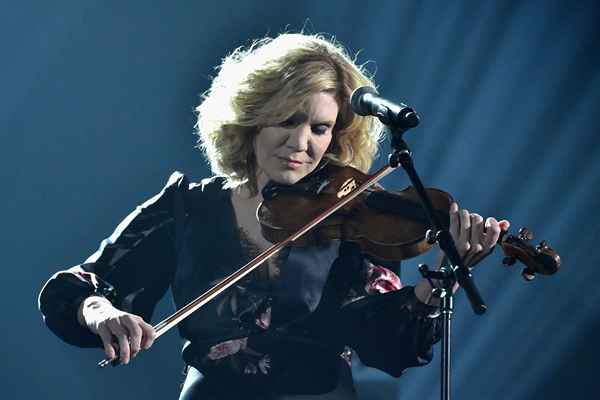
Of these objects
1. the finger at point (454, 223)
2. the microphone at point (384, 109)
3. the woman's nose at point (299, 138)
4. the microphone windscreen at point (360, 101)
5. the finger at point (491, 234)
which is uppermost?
the microphone at point (384, 109)

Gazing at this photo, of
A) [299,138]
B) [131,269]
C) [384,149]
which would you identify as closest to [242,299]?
[131,269]

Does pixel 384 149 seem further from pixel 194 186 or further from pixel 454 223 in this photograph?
pixel 454 223

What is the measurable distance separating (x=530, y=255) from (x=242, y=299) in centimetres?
62

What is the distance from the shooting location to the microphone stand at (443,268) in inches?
65.8

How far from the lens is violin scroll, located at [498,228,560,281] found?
1.71m

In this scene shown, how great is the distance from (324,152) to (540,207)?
905mm

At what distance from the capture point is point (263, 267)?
6.93ft

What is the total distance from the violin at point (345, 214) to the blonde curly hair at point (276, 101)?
10 cm

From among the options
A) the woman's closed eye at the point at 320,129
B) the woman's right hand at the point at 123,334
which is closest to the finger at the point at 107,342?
the woman's right hand at the point at 123,334

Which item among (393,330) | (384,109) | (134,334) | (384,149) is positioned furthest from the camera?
(384,149)

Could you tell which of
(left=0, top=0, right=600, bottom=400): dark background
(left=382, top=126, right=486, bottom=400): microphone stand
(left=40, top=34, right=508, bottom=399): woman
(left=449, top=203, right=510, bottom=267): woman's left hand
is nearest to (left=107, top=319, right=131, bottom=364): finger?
(left=40, top=34, right=508, bottom=399): woman

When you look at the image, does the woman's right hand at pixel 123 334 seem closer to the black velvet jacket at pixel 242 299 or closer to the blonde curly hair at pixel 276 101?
the black velvet jacket at pixel 242 299

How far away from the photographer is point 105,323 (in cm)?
171
